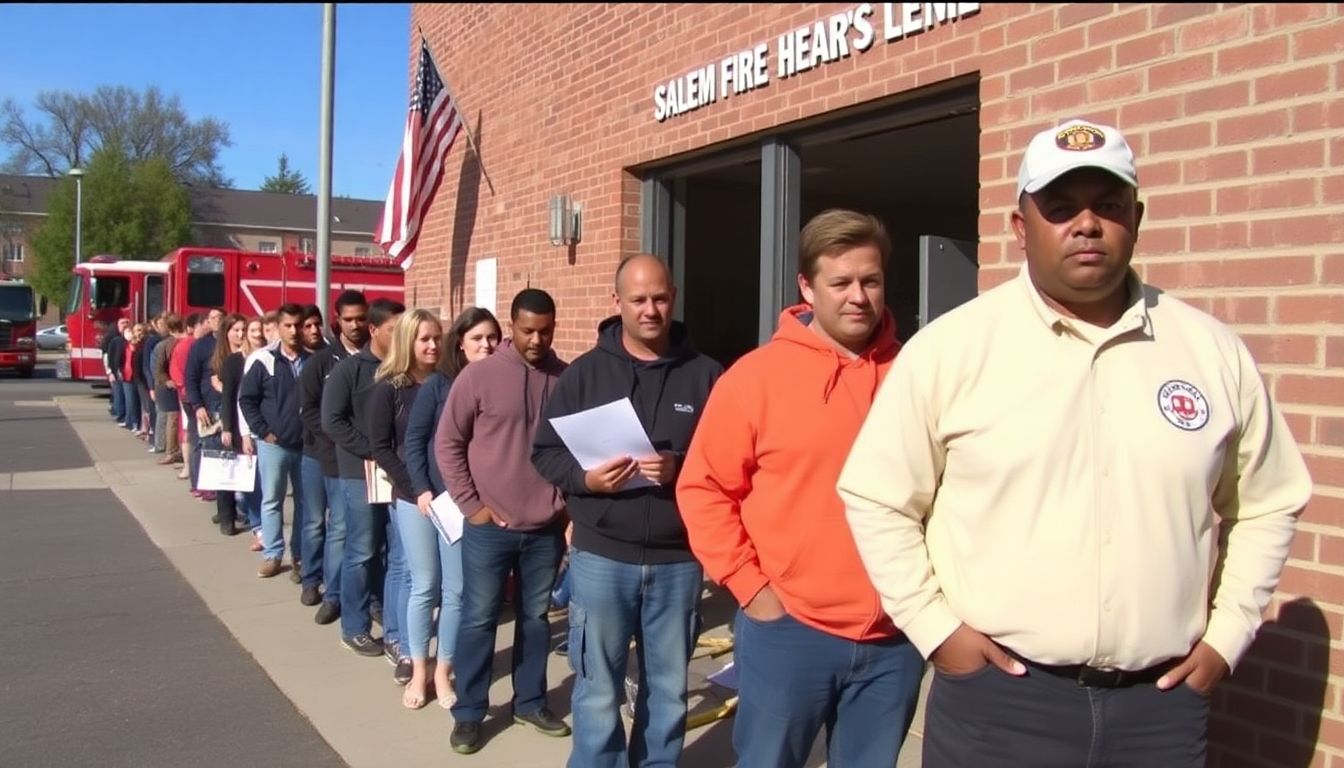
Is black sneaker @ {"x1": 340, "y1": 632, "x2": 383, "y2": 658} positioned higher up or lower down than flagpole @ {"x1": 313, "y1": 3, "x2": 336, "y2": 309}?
lower down

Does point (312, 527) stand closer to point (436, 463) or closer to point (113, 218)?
point (436, 463)

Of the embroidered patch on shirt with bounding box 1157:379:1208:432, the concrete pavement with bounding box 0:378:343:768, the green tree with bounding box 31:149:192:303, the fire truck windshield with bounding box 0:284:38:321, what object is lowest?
the concrete pavement with bounding box 0:378:343:768

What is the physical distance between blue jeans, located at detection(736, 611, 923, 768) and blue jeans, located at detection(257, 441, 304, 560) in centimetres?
508

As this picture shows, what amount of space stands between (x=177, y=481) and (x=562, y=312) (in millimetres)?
6578

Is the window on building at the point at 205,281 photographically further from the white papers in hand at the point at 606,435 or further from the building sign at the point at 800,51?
the white papers in hand at the point at 606,435

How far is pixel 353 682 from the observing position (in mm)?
5316

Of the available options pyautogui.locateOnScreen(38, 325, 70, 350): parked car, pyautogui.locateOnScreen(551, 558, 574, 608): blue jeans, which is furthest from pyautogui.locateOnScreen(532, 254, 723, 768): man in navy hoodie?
pyautogui.locateOnScreen(38, 325, 70, 350): parked car

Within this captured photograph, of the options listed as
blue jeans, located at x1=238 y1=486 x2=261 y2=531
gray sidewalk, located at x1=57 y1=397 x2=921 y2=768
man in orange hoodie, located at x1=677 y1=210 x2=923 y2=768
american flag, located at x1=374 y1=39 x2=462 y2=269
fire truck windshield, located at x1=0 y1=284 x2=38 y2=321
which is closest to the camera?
man in orange hoodie, located at x1=677 y1=210 x2=923 y2=768

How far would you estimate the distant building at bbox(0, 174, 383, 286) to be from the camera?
203 feet

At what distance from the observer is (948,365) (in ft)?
7.28

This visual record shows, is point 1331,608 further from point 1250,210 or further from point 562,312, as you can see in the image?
point 562,312

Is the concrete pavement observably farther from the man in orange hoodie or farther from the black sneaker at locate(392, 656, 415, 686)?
the man in orange hoodie

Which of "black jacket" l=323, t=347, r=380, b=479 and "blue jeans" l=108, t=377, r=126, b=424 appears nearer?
"black jacket" l=323, t=347, r=380, b=479

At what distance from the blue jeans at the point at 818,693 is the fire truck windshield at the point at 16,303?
32505 mm
